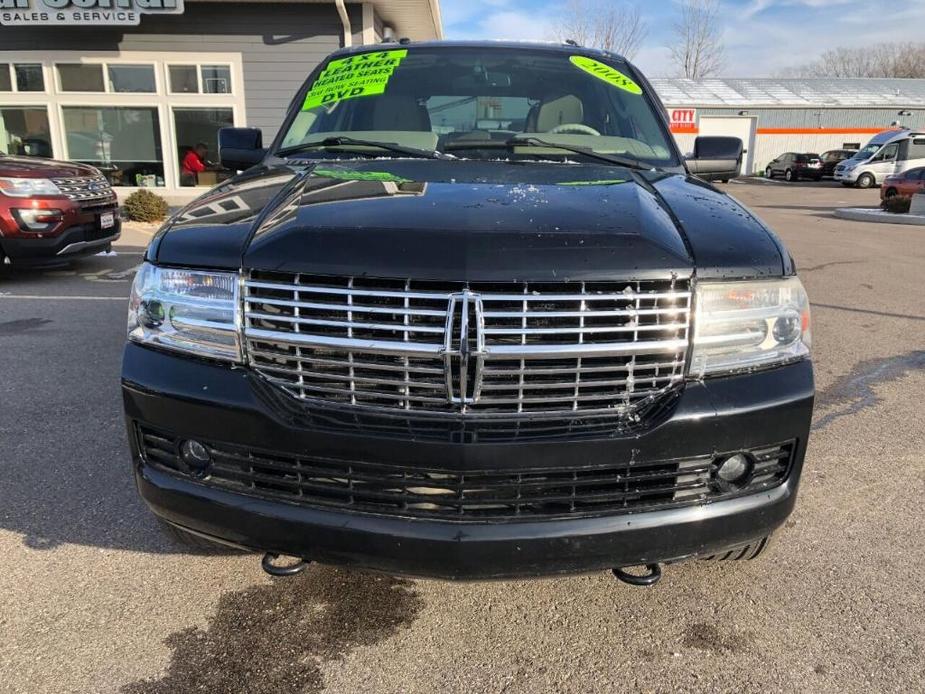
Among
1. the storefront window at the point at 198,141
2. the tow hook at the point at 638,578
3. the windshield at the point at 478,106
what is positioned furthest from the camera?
the storefront window at the point at 198,141

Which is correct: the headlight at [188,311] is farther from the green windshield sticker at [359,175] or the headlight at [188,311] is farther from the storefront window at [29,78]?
the storefront window at [29,78]

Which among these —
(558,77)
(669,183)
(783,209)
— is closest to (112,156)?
(558,77)

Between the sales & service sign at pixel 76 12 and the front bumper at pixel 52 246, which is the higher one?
the sales & service sign at pixel 76 12

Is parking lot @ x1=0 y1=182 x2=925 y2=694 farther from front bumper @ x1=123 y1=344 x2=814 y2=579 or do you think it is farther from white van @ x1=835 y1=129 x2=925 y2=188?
white van @ x1=835 y1=129 x2=925 y2=188

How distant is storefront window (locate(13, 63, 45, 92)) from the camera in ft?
45.2

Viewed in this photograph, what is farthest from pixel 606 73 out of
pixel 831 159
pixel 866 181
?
pixel 831 159

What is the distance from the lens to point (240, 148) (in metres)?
3.61

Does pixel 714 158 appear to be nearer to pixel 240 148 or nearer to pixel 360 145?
pixel 360 145

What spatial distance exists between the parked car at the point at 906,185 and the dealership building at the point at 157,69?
14.1 m

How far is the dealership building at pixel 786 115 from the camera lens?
41531mm

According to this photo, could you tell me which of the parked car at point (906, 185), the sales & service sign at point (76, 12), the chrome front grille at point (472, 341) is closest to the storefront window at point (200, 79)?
the sales & service sign at point (76, 12)

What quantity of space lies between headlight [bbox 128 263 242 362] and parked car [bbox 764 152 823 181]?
39.4 meters

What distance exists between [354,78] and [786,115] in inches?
1795

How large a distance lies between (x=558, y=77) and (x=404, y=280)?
2.20m
